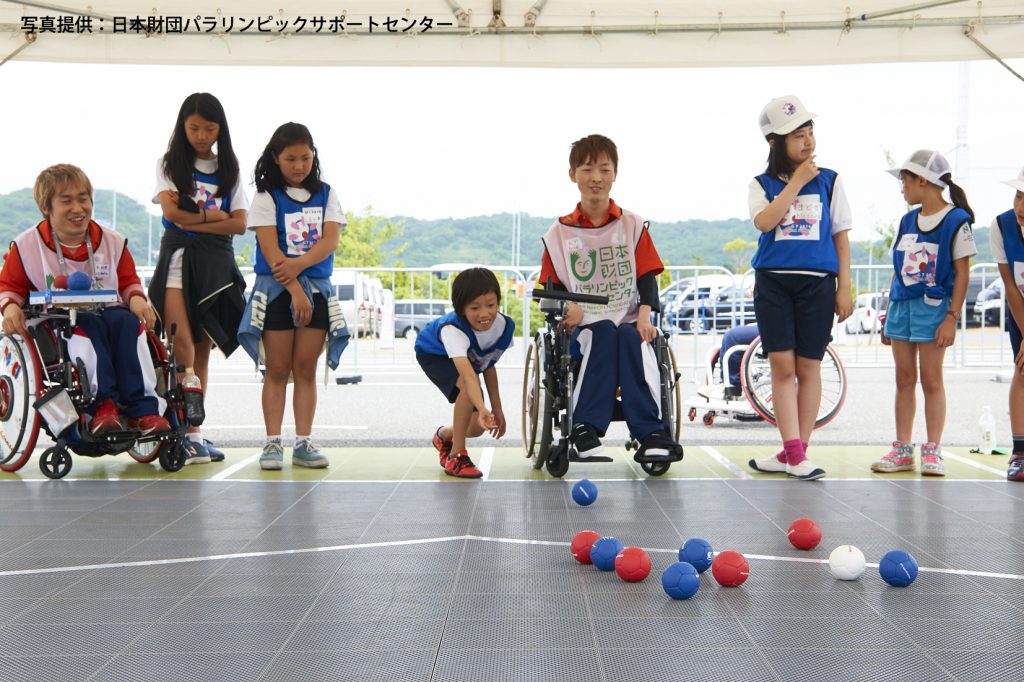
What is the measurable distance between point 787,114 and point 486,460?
231cm

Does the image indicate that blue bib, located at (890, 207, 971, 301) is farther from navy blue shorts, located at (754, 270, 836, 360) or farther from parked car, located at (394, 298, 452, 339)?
parked car, located at (394, 298, 452, 339)

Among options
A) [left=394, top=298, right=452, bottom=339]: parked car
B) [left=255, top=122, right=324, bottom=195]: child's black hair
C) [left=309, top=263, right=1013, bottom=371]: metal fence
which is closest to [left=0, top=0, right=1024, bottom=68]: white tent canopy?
[left=255, top=122, right=324, bottom=195]: child's black hair

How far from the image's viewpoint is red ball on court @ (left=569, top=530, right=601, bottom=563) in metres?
3.18

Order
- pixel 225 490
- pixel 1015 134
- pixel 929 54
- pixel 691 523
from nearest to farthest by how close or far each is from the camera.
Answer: pixel 691 523 → pixel 225 490 → pixel 929 54 → pixel 1015 134

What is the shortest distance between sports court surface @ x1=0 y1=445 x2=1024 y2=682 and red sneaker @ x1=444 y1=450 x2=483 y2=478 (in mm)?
164

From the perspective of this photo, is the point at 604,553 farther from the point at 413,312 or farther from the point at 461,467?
the point at 413,312

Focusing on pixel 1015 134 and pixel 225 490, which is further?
pixel 1015 134

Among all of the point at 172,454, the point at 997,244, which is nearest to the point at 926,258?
the point at 997,244

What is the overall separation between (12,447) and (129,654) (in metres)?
2.98

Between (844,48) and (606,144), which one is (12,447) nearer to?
(606,144)

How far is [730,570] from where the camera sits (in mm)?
2863

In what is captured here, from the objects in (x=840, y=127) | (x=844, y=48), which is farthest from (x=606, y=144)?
(x=840, y=127)

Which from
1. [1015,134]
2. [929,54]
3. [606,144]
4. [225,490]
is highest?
[1015,134]

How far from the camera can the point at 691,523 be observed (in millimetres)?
3822
